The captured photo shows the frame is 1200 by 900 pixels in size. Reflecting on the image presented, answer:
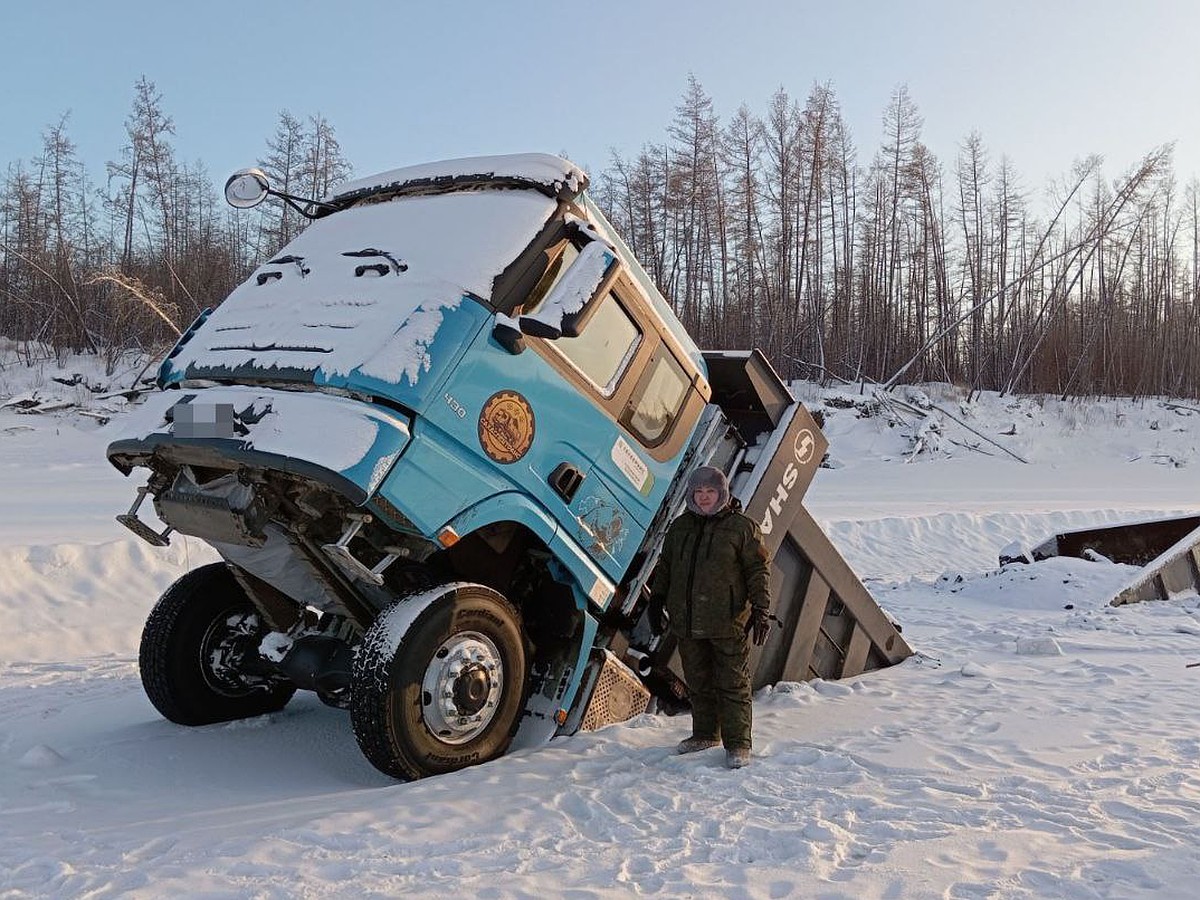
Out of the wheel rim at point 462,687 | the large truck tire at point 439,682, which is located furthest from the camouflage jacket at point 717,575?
the wheel rim at point 462,687

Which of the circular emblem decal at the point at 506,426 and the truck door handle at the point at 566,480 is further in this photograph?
the truck door handle at the point at 566,480

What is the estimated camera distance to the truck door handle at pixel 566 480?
4359mm

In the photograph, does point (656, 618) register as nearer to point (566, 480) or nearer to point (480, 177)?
point (566, 480)

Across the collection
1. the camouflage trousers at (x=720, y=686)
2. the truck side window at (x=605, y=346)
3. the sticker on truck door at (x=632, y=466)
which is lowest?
the camouflage trousers at (x=720, y=686)

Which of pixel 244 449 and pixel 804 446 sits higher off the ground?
pixel 804 446

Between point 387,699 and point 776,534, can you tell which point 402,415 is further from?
point 776,534

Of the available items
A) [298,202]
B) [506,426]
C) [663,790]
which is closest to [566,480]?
[506,426]

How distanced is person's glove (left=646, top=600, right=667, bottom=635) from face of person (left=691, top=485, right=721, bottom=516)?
26.0 inches

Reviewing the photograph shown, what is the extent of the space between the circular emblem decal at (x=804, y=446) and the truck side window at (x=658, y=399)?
904mm

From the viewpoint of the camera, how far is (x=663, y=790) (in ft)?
13.0

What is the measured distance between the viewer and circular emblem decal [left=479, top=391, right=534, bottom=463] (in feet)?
13.3

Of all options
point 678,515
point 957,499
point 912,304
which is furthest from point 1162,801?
point 912,304

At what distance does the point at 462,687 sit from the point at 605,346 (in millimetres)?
1758

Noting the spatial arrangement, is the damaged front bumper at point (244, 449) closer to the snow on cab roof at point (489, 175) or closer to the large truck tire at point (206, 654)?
the large truck tire at point (206, 654)
